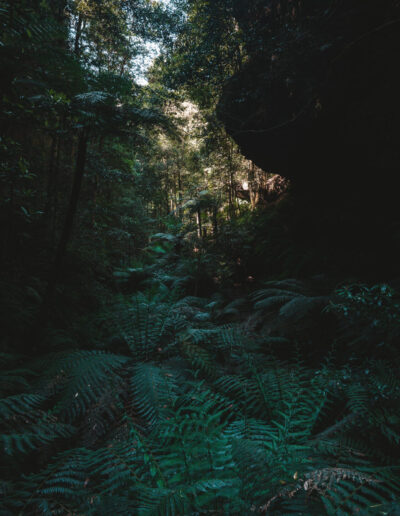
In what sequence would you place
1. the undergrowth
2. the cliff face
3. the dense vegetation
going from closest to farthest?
the undergrowth < the dense vegetation < the cliff face

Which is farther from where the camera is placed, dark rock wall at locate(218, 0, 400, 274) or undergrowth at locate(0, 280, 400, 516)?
dark rock wall at locate(218, 0, 400, 274)

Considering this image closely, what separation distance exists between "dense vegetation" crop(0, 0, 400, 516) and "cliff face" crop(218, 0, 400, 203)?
4 cm

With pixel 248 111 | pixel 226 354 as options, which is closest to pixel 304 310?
pixel 226 354

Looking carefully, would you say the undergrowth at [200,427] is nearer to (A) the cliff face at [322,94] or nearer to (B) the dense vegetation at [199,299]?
(B) the dense vegetation at [199,299]

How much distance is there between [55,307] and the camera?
355 centimetres

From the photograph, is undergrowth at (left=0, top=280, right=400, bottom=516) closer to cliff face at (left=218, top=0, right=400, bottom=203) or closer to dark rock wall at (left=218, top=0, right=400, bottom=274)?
dark rock wall at (left=218, top=0, right=400, bottom=274)

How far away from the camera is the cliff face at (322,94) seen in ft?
12.4

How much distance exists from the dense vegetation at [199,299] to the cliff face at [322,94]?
4cm

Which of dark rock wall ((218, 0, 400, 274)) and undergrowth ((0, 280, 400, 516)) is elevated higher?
dark rock wall ((218, 0, 400, 274))

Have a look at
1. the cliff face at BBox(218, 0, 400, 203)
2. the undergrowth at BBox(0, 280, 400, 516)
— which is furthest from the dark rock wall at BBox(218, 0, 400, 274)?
the undergrowth at BBox(0, 280, 400, 516)

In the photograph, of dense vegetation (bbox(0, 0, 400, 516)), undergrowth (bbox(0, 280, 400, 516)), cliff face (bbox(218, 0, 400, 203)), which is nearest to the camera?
undergrowth (bbox(0, 280, 400, 516))

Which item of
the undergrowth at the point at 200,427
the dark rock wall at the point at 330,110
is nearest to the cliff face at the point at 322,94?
the dark rock wall at the point at 330,110

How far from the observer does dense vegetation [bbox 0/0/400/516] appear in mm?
1029

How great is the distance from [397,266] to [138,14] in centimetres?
833
